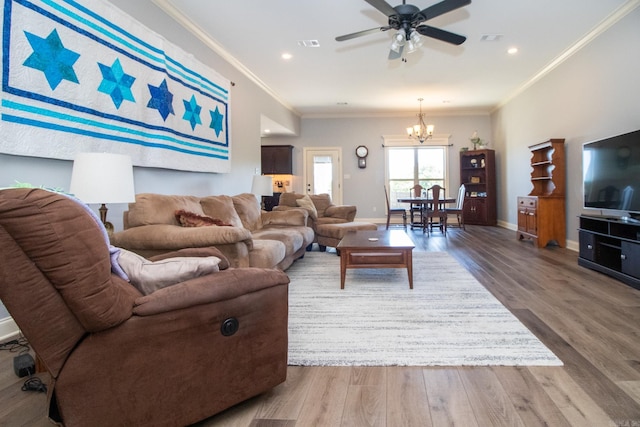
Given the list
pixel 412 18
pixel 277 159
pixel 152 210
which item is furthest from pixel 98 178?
pixel 277 159

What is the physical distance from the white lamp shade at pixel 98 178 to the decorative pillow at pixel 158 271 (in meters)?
1.01

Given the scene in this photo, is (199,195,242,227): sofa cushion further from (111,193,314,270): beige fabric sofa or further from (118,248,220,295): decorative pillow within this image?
(118,248,220,295): decorative pillow

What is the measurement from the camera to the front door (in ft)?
29.9

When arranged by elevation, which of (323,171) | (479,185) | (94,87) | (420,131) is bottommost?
(479,185)

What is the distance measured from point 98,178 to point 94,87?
0.97m

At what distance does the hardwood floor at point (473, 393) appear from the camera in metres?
1.38

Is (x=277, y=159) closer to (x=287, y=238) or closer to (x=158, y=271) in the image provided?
(x=287, y=238)

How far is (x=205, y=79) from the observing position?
4262 millimetres

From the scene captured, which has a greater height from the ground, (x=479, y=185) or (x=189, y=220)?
(x=479, y=185)

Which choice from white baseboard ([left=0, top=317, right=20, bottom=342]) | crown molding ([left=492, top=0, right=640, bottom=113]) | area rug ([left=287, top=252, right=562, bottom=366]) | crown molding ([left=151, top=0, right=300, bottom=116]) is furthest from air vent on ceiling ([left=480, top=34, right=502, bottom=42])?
white baseboard ([left=0, top=317, right=20, bottom=342])

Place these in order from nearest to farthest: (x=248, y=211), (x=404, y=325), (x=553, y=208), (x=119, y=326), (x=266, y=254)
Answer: (x=119, y=326), (x=404, y=325), (x=266, y=254), (x=248, y=211), (x=553, y=208)

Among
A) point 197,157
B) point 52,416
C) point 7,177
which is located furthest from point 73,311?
point 197,157

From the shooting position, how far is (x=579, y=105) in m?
4.73

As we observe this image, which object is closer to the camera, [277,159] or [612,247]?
[612,247]
